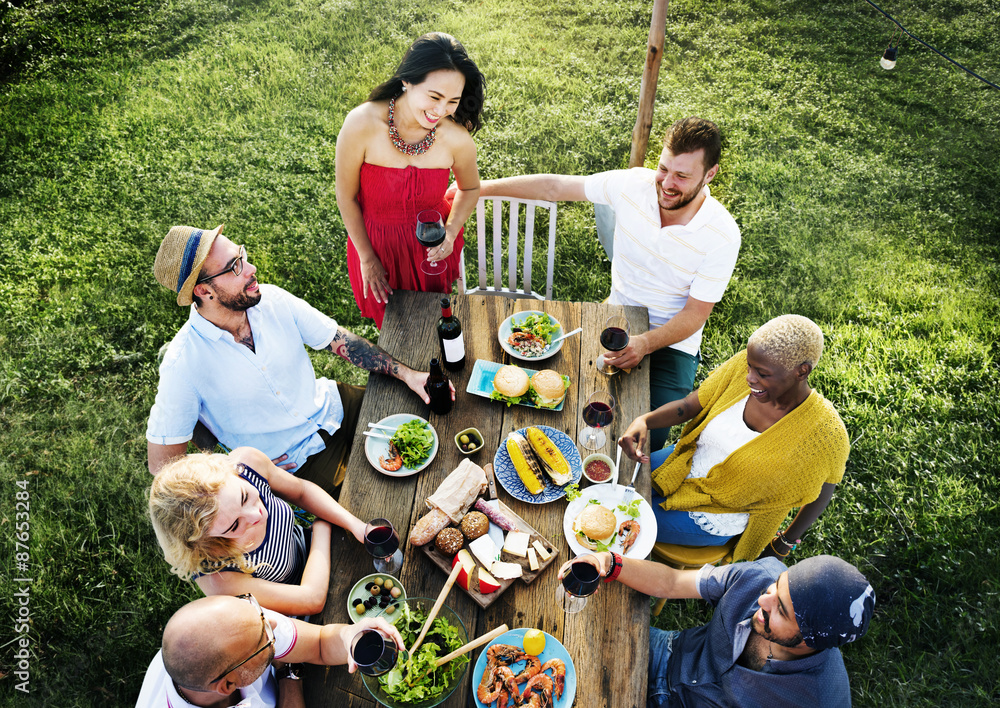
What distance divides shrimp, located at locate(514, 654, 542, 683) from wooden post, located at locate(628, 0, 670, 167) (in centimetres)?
355

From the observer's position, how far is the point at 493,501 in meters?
2.51

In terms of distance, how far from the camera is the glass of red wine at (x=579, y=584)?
2123 mm

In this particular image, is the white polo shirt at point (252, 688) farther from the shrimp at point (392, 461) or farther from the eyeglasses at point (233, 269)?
the eyeglasses at point (233, 269)

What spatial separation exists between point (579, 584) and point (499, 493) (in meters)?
0.56

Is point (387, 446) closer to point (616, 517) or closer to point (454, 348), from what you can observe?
point (454, 348)

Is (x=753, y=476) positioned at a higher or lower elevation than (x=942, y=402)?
higher

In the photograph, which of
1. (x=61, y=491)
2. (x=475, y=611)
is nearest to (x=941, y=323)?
(x=475, y=611)

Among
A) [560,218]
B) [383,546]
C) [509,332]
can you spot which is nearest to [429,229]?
[509,332]

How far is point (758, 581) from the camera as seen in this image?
2246mm

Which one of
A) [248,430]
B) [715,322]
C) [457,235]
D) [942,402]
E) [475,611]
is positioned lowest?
[942,402]

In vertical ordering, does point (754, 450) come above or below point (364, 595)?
above

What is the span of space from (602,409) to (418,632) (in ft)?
3.69

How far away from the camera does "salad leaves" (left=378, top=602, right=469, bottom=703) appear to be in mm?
2033

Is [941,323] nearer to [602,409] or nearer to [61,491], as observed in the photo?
[602,409]
